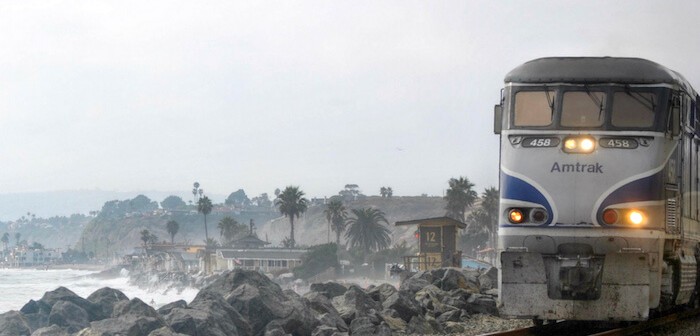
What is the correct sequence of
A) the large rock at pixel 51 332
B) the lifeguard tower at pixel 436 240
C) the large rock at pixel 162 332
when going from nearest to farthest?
the large rock at pixel 162 332 < the large rock at pixel 51 332 < the lifeguard tower at pixel 436 240

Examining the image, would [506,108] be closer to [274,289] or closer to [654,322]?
[654,322]

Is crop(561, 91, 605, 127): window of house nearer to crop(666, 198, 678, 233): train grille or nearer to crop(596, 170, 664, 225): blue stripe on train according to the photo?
crop(596, 170, 664, 225): blue stripe on train

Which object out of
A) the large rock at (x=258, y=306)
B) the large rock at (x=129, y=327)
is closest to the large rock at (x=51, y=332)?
the large rock at (x=129, y=327)

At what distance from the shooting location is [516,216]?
17.5 meters

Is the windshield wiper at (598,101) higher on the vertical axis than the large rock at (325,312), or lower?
higher

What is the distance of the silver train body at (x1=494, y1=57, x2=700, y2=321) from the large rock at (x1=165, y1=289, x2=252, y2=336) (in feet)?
26.4

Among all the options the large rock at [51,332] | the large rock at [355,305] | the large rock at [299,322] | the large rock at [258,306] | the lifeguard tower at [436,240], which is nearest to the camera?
the large rock at [299,322]

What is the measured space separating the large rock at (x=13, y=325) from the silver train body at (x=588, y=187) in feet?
55.8

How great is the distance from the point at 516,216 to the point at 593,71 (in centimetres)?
277

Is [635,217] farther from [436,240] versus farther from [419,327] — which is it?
[436,240]

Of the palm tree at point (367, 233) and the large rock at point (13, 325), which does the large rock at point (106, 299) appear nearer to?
the large rock at point (13, 325)

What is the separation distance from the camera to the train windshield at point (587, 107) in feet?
57.1

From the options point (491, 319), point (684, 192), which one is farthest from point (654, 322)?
point (491, 319)

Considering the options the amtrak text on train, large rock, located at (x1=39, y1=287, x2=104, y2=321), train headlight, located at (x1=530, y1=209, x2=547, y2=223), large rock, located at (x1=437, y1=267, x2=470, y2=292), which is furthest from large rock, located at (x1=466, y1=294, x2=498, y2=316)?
large rock, located at (x1=39, y1=287, x2=104, y2=321)
